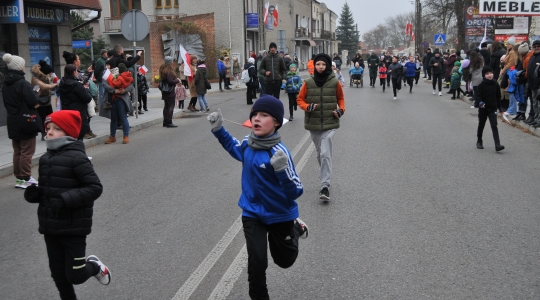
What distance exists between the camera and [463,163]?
9758mm

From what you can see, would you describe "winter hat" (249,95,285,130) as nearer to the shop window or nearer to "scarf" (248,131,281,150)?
"scarf" (248,131,281,150)

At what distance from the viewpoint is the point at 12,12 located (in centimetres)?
1391

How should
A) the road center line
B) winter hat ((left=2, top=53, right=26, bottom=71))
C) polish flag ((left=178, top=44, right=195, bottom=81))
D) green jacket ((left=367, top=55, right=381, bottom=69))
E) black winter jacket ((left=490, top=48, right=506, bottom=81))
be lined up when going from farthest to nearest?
green jacket ((left=367, top=55, right=381, bottom=69)), polish flag ((left=178, top=44, right=195, bottom=81)), black winter jacket ((left=490, top=48, right=506, bottom=81)), winter hat ((left=2, top=53, right=26, bottom=71)), the road center line

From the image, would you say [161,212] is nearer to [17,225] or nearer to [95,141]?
[17,225]

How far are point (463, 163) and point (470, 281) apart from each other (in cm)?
543

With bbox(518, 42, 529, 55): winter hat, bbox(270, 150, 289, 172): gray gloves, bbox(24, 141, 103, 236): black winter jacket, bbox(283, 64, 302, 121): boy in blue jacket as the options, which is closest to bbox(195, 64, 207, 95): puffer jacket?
bbox(283, 64, 302, 121): boy in blue jacket

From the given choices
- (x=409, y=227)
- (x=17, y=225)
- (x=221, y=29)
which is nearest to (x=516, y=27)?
(x=409, y=227)

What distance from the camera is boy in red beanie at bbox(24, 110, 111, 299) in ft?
13.1

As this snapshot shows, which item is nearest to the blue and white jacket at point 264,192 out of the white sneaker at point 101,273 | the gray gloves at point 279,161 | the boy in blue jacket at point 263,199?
the boy in blue jacket at point 263,199

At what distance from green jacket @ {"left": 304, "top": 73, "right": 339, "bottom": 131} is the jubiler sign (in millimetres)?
15679

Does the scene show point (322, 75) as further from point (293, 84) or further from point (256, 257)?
point (293, 84)

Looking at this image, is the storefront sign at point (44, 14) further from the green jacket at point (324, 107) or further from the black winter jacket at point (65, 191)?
the black winter jacket at point (65, 191)

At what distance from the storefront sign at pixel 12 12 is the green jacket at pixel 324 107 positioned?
9372mm

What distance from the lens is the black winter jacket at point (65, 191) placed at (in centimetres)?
397
